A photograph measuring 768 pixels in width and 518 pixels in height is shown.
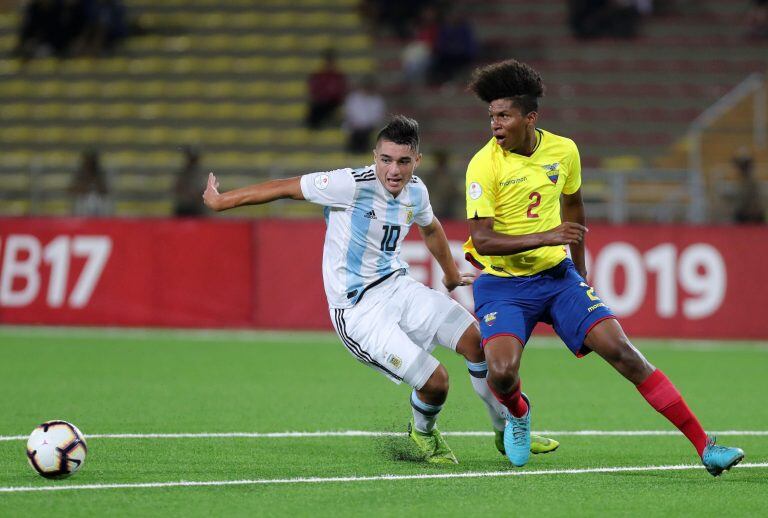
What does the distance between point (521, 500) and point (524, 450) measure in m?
1.12

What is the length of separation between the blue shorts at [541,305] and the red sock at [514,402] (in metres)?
0.30

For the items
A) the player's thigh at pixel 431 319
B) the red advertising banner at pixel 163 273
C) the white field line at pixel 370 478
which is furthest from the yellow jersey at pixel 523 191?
the red advertising banner at pixel 163 273

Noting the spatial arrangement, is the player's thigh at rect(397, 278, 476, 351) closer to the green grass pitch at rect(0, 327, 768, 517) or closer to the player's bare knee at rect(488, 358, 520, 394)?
the player's bare knee at rect(488, 358, 520, 394)

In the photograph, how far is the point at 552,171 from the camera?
25.4ft

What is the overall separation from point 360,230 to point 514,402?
1.38 metres

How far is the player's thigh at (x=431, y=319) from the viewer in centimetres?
793

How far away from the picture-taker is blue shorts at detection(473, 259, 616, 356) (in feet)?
24.8

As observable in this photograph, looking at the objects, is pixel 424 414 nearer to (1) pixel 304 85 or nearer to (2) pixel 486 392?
(2) pixel 486 392

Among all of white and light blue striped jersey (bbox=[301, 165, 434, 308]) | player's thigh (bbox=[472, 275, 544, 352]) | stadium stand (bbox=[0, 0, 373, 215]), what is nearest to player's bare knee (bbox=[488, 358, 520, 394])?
player's thigh (bbox=[472, 275, 544, 352])

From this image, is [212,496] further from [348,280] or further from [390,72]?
[390,72]

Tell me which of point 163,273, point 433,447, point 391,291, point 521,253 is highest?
point 521,253

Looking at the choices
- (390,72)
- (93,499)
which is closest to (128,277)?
(390,72)

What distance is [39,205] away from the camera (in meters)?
19.7

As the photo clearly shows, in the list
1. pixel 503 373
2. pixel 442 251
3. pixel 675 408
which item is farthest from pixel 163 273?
pixel 675 408
